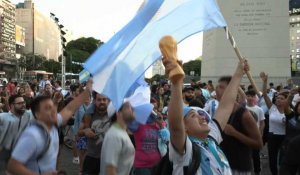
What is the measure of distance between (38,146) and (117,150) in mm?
766

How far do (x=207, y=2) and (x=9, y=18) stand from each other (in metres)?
144

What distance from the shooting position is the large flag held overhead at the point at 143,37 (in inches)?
178

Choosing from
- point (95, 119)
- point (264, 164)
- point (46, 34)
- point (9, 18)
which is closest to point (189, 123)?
point (95, 119)

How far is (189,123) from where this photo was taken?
360 centimetres

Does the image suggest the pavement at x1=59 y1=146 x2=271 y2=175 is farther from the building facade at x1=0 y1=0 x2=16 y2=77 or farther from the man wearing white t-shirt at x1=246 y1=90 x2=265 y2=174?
the building facade at x1=0 y1=0 x2=16 y2=77

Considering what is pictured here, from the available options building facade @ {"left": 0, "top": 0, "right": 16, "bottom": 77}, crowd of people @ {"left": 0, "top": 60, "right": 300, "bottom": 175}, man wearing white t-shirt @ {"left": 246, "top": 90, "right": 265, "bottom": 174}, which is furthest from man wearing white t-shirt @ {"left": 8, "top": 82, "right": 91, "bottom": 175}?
building facade @ {"left": 0, "top": 0, "right": 16, "bottom": 77}

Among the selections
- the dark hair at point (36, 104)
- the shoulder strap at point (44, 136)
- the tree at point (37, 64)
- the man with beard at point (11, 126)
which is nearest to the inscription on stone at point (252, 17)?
the man with beard at point (11, 126)

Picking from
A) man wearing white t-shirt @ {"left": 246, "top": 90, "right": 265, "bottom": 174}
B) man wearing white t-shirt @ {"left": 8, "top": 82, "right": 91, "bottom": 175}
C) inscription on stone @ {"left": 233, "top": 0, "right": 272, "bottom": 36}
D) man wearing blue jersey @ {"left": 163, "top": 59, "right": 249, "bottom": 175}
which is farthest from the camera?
inscription on stone @ {"left": 233, "top": 0, "right": 272, "bottom": 36}

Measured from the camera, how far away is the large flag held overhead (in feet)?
14.8

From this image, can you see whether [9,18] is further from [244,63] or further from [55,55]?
[244,63]

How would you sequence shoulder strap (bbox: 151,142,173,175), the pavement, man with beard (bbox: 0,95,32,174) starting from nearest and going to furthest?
shoulder strap (bbox: 151,142,173,175) → man with beard (bbox: 0,95,32,174) → the pavement

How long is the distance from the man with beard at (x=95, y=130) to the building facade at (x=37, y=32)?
145m

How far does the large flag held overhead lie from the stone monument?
1964 cm

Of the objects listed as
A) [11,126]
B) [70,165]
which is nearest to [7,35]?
[70,165]
